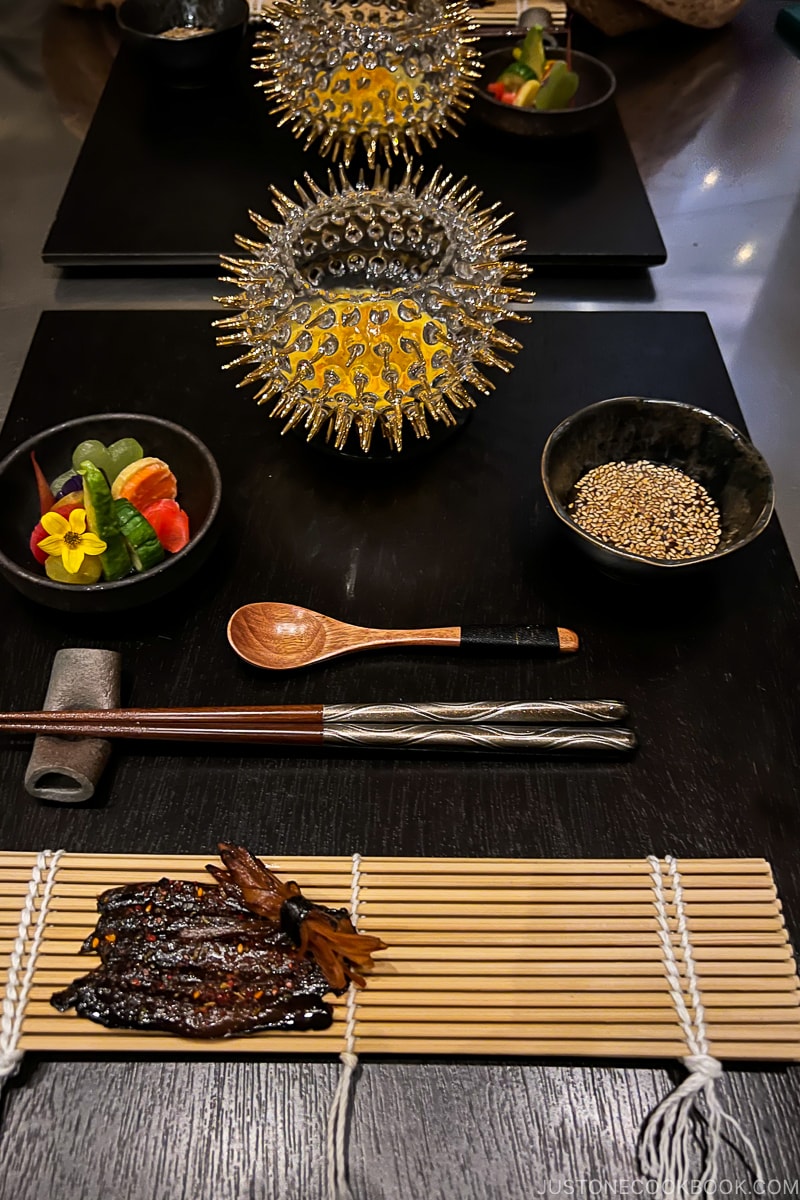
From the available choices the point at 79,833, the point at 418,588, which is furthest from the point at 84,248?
the point at 79,833

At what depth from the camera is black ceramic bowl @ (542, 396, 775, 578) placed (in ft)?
4.50

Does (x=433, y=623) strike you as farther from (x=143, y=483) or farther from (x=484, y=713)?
(x=143, y=483)

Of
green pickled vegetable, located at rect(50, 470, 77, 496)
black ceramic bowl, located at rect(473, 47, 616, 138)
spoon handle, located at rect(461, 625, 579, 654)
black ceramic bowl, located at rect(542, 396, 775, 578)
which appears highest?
black ceramic bowl, located at rect(473, 47, 616, 138)

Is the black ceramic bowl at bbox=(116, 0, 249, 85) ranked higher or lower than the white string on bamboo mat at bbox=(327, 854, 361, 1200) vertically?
higher

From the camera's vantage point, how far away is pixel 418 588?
1.41m

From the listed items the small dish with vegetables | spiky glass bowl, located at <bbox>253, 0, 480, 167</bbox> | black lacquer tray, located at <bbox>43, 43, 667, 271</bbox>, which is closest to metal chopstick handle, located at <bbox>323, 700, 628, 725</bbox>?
black lacquer tray, located at <bbox>43, 43, 667, 271</bbox>

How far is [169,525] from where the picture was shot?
133 centimetres

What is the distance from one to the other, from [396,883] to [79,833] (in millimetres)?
434

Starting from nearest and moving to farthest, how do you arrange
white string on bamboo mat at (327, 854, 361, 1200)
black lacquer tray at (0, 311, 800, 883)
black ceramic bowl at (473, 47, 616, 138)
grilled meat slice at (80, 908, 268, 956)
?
white string on bamboo mat at (327, 854, 361, 1200) → grilled meat slice at (80, 908, 268, 956) → black lacquer tray at (0, 311, 800, 883) → black ceramic bowl at (473, 47, 616, 138)

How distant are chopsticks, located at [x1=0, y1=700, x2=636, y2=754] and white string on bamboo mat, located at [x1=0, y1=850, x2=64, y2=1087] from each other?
0.60 ft

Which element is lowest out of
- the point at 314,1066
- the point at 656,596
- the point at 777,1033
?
the point at 314,1066

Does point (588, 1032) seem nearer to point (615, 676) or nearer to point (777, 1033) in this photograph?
point (777, 1033)

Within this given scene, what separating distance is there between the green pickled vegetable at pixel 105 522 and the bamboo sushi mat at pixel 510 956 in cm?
42

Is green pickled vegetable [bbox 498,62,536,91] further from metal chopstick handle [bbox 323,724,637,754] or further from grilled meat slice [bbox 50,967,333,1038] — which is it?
grilled meat slice [bbox 50,967,333,1038]
